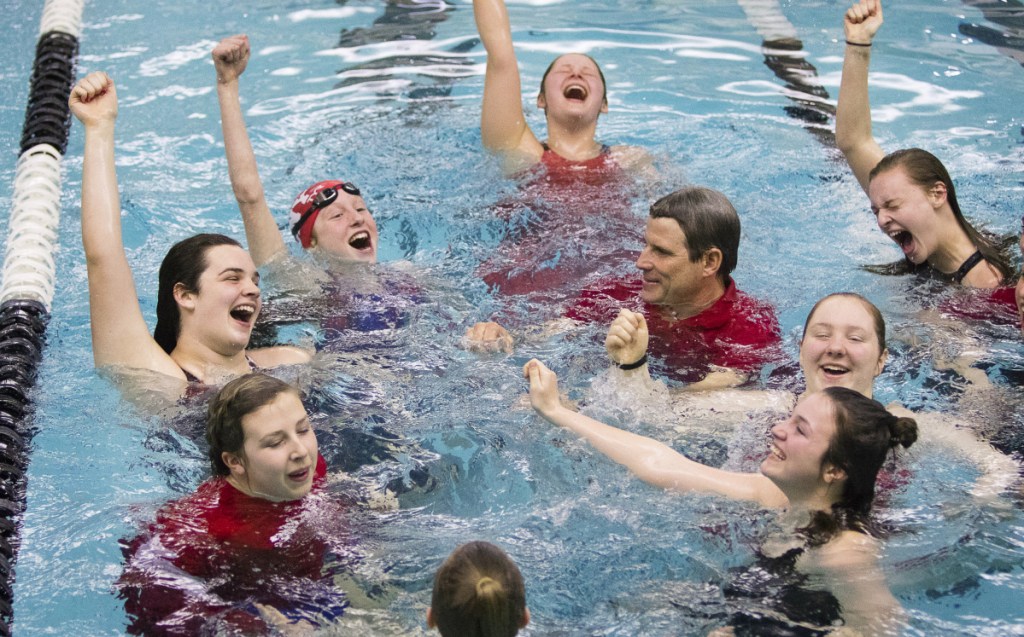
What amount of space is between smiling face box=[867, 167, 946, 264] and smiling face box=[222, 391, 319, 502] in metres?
2.62

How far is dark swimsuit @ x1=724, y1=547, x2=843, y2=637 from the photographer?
3.13 metres

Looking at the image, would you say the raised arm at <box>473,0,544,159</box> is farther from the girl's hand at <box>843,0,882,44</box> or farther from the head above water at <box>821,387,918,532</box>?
the head above water at <box>821,387,918,532</box>

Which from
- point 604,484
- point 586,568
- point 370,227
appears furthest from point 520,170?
point 586,568

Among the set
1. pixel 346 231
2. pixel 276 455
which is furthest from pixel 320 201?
pixel 276 455

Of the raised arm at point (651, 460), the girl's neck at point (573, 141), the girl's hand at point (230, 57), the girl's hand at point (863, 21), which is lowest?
the raised arm at point (651, 460)

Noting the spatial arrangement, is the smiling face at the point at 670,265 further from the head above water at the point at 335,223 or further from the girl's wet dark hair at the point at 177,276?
the girl's wet dark hair at the point at 177,276

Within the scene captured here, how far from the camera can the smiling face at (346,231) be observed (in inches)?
200

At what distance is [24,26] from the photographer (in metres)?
8.38

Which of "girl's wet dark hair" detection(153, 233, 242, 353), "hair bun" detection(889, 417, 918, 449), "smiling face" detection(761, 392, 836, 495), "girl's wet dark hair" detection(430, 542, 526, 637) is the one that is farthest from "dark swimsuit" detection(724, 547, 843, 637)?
"girl's wet dark hair" detection(153, 233, 242, 353)

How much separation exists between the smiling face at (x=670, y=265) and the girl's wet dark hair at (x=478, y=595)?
2.06 metres

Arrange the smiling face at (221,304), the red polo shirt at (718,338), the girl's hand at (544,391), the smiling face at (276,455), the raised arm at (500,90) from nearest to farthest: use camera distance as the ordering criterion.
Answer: the smiling face at (276,455) → the girl's hand at (544,391) → the smiling face at (221,304) → the red polo shirt at (718,338) → the raised arm at (500,90)

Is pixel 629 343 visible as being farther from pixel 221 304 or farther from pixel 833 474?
pixel 221 304

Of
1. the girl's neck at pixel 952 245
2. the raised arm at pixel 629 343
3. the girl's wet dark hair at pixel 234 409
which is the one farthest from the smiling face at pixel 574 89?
the girl's wet dark hair at pixel 234 409

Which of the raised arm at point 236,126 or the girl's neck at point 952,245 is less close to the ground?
the raised arm at point 236,126
